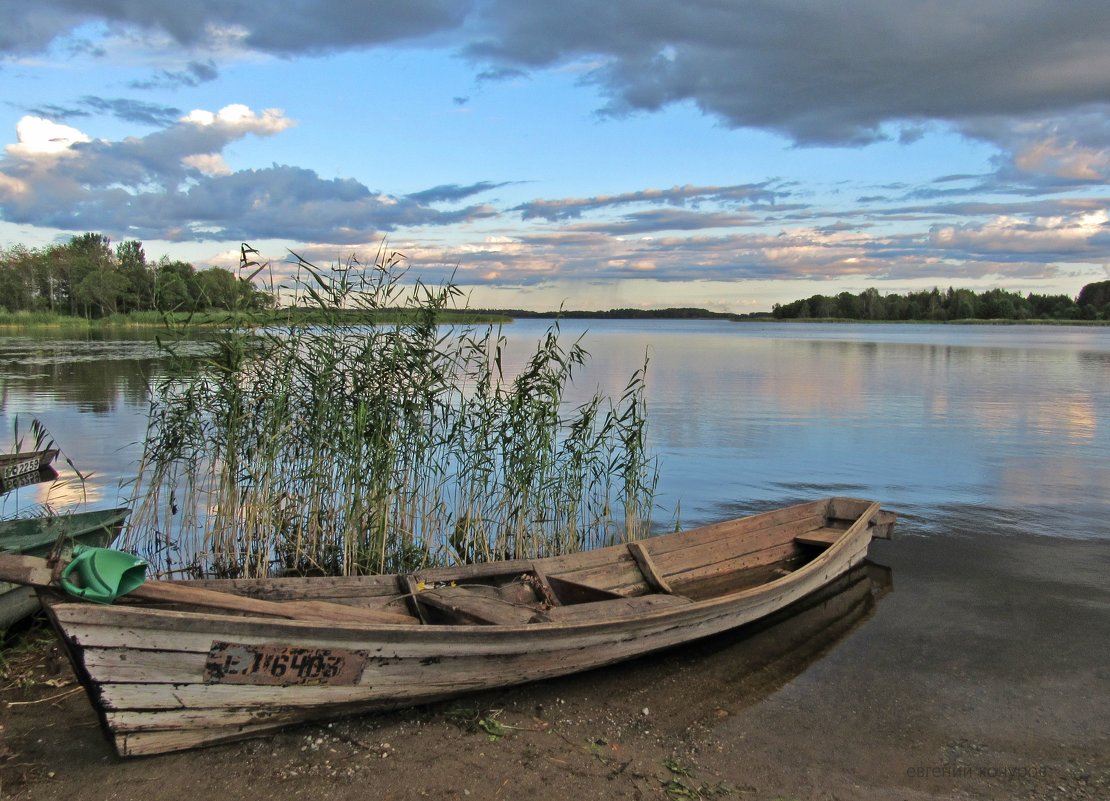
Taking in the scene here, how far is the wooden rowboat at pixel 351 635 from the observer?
3.96 metres

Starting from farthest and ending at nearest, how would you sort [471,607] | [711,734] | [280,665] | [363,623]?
1. [471,607]
2. [711,734]
3. [363,623]
4. [280,665]

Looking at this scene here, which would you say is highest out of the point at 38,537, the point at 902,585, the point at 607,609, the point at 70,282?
the point at 70,282

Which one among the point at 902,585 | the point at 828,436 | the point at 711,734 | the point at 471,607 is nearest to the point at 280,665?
the point at 471,607

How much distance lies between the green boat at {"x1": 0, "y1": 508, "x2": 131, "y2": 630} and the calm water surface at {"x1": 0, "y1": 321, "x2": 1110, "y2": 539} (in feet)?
4.67

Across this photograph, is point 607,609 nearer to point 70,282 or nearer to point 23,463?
point 23,463

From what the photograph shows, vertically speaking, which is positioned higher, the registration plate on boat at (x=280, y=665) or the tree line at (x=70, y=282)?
the tree line at (x=70, y=282)

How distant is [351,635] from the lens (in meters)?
4.40

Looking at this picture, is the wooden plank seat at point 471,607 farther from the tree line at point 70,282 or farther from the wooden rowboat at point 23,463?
the tree line at point 70,282

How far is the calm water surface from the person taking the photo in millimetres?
11695

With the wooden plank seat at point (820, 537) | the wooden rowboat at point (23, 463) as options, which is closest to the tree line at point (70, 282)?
the wooden rowboat at point (23, 463)

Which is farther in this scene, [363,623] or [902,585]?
[902,585]

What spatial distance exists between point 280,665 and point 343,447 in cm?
336

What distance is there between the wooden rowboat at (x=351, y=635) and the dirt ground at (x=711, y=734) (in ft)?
0.71

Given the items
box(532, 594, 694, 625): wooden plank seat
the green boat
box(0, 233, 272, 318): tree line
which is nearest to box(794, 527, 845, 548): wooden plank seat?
box(532, 594, 694, 625): wooden plank seat
